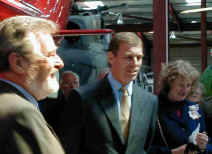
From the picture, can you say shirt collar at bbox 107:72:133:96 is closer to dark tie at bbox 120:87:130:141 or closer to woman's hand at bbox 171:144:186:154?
dark tie at bbox 120:87:130:141

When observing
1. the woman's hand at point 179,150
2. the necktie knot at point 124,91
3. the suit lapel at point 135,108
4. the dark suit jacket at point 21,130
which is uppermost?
the dark suit jacket at point 21,130

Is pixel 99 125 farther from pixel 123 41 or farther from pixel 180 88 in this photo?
pixel 180 88

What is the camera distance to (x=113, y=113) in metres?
1.84

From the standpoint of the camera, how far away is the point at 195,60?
66.1 feet

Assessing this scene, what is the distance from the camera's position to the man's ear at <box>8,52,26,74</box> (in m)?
1.11

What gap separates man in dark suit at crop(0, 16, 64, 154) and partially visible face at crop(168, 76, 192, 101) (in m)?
1.24

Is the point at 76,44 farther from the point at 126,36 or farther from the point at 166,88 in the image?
the point at 126,36

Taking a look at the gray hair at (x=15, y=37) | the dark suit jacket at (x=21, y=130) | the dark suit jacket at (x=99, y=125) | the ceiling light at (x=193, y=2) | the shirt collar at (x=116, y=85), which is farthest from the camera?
the ceiling light at (x=193, y=2)

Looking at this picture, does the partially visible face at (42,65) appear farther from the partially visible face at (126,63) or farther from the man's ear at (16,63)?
the partially visible face at (126,63)

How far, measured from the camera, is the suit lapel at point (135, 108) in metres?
1.83

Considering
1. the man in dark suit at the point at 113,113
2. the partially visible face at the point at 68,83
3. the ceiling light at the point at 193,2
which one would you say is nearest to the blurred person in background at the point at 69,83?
the partially visible face at the point at 68,83

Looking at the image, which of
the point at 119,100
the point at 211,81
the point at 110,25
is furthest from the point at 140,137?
the point at 110,25

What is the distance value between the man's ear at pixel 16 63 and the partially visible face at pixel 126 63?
83 centimetres

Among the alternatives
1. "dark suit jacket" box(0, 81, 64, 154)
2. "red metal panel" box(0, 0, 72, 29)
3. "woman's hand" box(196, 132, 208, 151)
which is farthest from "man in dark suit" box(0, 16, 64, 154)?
"woman's hand" box(196, 132, 208, 151)
